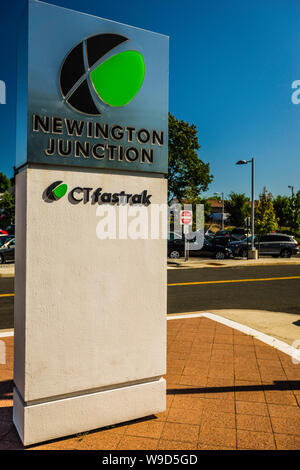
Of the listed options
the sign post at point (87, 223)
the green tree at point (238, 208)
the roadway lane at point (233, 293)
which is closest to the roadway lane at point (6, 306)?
the roadway lane at point (233, 293)

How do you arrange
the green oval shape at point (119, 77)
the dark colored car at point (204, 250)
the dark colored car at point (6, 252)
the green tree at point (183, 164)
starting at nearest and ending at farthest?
the green oval shape at point (119, 77) → the dark colored car at point (6, 252) → the dark colored car at point (204, 250) → the green tree at point (183, 164)

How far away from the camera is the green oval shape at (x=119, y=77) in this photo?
3.55m

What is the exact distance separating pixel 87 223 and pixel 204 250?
21460mm

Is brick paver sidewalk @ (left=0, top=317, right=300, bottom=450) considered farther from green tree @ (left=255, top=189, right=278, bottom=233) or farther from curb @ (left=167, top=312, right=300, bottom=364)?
green tree @ (left=255, top=189, right=278, bottom=233)

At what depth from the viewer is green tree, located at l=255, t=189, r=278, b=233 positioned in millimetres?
29062

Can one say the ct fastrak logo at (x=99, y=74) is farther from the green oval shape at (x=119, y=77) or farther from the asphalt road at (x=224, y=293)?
the asphalt road at (x=224, y=293)

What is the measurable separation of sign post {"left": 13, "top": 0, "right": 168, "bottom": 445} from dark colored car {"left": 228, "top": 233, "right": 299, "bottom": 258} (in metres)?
22.9

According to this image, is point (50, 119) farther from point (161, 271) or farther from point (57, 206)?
point (161, 271)

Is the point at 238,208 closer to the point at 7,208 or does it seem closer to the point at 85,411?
the point at 7,208

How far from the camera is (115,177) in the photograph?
12.0 ft

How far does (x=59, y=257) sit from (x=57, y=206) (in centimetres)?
46

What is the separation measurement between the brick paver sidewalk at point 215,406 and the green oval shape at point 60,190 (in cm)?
224

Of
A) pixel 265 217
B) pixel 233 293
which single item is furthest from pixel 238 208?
pixel 233 293

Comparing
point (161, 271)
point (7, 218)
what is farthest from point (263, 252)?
point (7, 218)
